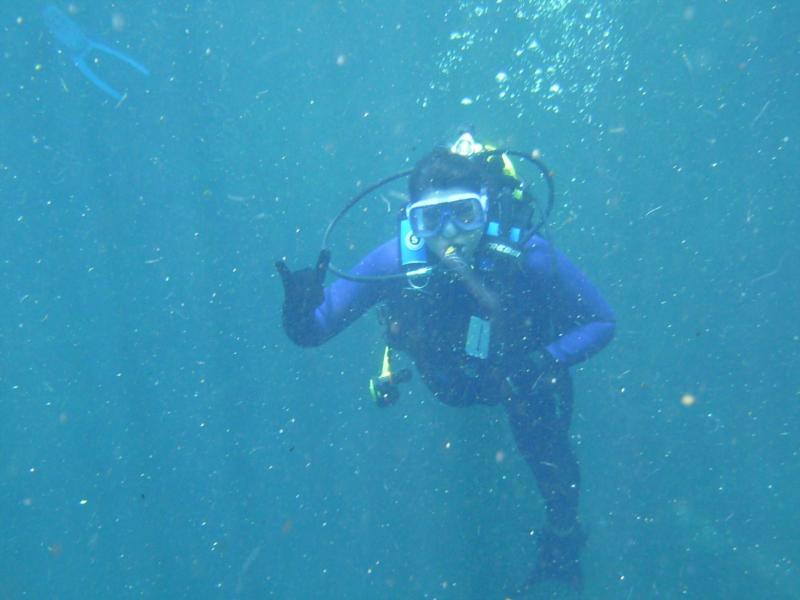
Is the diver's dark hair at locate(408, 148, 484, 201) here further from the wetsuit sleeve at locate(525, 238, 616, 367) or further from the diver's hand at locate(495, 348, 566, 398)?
the diver's hand at locate(495, 348, 566, 398)

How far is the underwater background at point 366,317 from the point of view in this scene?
7996 millimetres

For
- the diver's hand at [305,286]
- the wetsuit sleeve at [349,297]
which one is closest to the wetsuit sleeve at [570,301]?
the wetsuit sleeve at [349,297]

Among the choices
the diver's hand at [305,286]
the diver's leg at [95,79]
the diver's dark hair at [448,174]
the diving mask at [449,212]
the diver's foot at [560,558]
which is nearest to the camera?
the diver's hand at [305,286]

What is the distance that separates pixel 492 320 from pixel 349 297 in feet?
2.85

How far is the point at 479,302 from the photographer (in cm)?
349

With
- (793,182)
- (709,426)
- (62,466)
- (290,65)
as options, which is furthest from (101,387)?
(793,182)

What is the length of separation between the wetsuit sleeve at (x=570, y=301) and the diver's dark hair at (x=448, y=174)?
22.3 inches

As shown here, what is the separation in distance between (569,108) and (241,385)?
494 inches

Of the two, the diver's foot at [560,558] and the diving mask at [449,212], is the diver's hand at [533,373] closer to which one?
the diving mask at [449,212]

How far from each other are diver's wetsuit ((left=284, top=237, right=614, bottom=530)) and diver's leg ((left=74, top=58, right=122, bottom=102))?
380 inches

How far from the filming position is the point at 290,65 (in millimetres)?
16391

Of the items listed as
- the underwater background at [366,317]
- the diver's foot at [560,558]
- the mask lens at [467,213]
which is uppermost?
the underwater background at [366,317]

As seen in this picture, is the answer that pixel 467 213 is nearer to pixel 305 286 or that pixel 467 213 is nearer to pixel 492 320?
pixel 492 320

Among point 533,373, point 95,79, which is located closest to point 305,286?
point 533,373
